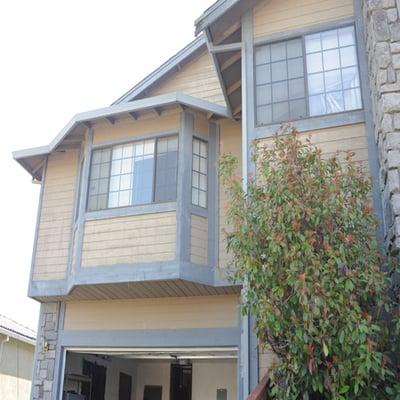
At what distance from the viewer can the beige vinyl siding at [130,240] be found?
28.5 ft

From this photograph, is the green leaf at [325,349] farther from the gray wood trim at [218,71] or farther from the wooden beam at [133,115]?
the wooden beam at [133,115]

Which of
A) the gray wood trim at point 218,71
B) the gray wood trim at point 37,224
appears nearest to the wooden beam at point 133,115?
the gray wood trim at point 218,71

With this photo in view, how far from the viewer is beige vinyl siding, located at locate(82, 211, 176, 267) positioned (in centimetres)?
868

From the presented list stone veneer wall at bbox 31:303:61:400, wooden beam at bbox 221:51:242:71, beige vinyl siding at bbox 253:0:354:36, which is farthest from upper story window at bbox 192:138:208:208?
stone veneer wall at bbox 31:303:61:400

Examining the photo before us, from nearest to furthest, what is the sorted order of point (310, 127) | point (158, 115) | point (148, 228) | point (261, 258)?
1. point (261, 258)
2. point (310, 127)
3. point (148, 228)
4. point (158, 115)

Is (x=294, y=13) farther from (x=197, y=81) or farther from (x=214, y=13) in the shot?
(x=197, y=81)

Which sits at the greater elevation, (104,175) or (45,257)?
(104,175)

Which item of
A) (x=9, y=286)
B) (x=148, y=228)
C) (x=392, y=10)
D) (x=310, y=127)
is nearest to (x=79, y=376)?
(x=148, y=228)

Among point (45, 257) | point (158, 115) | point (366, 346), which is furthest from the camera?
point (45, 257)

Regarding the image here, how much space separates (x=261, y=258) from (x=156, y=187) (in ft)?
14.5

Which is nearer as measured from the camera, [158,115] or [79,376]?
[158,115]

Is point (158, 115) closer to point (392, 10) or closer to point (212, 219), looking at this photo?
point (212, 219)

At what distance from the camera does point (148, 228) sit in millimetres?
8883

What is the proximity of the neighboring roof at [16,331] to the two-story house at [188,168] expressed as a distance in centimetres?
349
